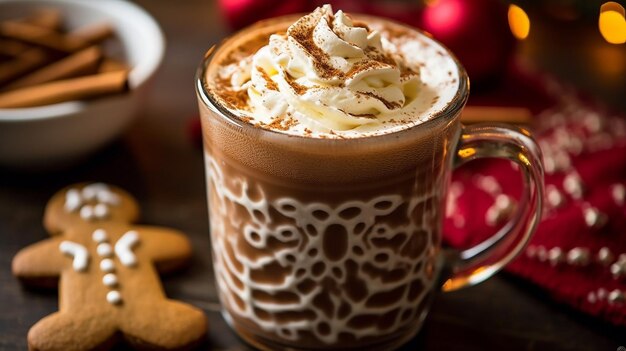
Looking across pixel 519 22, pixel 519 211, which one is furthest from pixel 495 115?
pixel 519 22

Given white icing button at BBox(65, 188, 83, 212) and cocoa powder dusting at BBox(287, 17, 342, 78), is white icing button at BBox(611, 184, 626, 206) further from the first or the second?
white icing button at BBox(65, 188, 83, 212)

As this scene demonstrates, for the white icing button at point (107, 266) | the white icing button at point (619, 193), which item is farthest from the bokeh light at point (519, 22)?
the white icing button at point (107, 266)

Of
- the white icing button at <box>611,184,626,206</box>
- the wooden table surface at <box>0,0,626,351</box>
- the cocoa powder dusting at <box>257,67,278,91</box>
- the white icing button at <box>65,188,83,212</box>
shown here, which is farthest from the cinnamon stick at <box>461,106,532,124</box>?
the white icing button at <box>65,188,83,212</box>

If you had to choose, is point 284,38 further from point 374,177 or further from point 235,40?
point 374,177

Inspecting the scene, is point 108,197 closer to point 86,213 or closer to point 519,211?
point 86,213

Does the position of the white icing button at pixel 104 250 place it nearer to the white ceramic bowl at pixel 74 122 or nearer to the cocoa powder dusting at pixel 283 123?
the white ceramic bowl at pixel 74 122

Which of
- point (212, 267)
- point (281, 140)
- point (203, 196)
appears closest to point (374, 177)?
point (281, 140)
